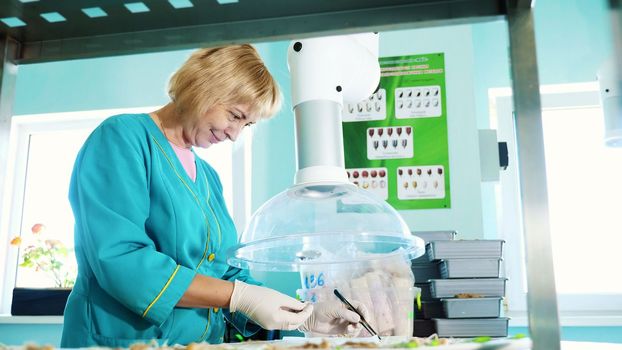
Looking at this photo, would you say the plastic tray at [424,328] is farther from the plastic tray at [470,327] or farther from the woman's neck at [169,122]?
the woman's neck at [169,122]

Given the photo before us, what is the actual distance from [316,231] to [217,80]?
1.77ft

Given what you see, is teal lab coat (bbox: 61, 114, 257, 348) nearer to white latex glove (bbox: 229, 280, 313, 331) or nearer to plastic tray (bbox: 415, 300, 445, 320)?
white latex glove (bbox: 229, 280, 313, 331)

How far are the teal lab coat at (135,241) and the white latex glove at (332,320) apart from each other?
0.28 m

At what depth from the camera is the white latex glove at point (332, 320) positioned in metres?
1.65

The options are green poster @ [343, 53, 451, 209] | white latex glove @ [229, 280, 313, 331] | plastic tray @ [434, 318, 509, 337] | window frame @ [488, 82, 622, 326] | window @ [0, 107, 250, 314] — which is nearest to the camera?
white latex glove @ [229, 280, 313, 331]

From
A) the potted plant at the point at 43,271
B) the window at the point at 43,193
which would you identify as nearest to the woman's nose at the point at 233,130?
the window at the point at 43,193

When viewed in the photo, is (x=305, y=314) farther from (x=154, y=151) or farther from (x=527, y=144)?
(x=527, y=144)

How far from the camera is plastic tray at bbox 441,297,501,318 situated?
78.8 inches

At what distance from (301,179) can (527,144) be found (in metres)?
0.56

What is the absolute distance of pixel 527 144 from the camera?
1.86 feet

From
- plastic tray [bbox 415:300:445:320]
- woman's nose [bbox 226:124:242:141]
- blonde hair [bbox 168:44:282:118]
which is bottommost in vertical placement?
plastic tray [bbox 415:300:445:320]

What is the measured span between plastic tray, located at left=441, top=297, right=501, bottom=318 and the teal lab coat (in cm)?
82

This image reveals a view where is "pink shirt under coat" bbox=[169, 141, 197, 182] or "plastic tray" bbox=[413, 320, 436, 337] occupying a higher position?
"pink shirt under coat" bbox=[169, 141, 197, 182]

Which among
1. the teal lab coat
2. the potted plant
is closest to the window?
the potted plant
